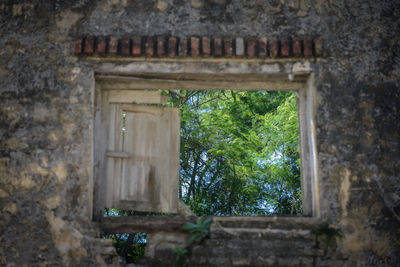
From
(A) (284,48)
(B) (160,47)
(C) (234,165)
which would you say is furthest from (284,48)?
(C) (234,165)

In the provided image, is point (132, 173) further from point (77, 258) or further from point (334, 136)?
point (334, 136)

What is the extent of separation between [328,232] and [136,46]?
2.28 metres

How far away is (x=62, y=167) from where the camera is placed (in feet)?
11.5

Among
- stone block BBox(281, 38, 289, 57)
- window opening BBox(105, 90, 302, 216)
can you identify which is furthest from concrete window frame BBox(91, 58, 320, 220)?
window opening BBox(105, 90, 302, 216)

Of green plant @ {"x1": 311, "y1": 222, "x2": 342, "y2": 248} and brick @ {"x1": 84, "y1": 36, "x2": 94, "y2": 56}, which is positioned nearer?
green plant @ {"x1": 311, "y1": 222, "x2": 342, "y2": 248}

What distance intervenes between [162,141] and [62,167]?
3.18ft

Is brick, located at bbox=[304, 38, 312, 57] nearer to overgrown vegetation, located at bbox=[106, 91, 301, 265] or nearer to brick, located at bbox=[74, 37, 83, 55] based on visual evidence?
brick, located at bbox=[74, 37, 83, 55]

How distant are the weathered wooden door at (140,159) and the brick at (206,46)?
2.48ft

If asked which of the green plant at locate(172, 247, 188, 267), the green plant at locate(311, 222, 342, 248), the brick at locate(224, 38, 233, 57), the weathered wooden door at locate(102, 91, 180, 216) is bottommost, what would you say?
the green plant at locate(172, 247, 188, 267)

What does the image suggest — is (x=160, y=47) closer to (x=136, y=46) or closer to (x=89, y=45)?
(x=136, y=46)

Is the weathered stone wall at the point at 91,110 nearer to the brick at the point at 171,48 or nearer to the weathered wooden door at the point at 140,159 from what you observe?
the brick at the point at 171,48

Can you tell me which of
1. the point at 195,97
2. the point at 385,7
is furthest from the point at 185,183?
the point at 385,7

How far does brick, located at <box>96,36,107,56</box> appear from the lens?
3.65 meters

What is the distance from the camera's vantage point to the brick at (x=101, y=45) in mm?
3652
